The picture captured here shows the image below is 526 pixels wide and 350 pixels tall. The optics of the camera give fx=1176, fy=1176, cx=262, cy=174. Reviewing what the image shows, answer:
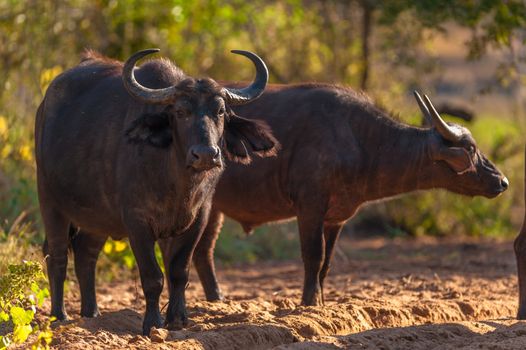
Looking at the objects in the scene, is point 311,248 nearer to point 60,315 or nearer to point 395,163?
point 395,163

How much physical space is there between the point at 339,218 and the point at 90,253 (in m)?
2.19

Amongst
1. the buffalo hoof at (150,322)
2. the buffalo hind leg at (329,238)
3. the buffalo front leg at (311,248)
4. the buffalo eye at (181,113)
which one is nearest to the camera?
the buffalo eye at (181,113)

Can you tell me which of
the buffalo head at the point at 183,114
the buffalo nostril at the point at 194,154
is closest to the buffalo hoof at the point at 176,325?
the buffalo head at the point at 183,114

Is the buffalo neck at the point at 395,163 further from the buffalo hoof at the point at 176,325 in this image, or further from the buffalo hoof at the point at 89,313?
the buffalo hoof at the point at 89,313

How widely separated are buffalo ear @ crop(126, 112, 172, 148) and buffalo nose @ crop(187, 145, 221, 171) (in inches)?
17.3

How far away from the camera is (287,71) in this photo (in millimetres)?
17953

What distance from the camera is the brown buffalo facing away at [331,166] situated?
9.91 metres

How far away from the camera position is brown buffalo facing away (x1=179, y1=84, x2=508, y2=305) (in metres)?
9.91

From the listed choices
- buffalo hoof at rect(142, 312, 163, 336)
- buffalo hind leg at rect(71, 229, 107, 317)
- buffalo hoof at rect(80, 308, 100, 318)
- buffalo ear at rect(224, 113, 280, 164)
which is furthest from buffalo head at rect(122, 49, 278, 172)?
buffalo hoof at rect(80, 308, 100, 318)

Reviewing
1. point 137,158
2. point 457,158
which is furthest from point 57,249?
point 457,158

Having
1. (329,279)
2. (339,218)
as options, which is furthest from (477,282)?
(339,218)

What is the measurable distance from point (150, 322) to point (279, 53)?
408 inches

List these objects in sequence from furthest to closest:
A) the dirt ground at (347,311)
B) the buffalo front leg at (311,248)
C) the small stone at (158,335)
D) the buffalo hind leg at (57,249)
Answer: the buffalo front leg at (311,248)
the buffalo hind leg at (57,249)
the dirt ground at (347,311)
the small stone at (158,335)

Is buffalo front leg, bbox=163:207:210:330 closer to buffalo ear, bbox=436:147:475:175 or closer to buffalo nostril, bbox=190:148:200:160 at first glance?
buffalo nostril, bbox=190:148:200:160
